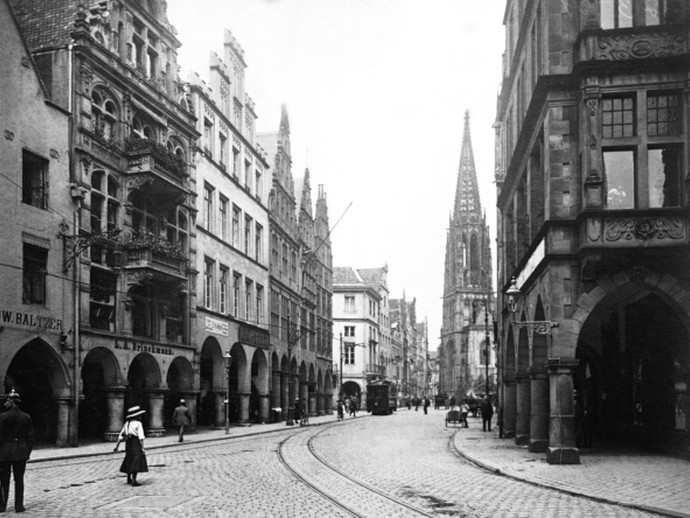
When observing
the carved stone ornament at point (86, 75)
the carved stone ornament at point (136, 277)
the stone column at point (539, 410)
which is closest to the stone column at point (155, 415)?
the carved stone ornament at point (136, 277)

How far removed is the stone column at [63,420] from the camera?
27719 mm

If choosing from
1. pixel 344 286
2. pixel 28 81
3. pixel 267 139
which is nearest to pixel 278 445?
pixel 28 81

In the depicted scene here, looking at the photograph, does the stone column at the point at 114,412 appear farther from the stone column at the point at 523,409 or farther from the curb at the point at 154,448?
the stone column at the point at 523,409

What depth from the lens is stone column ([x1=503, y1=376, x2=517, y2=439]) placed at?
3309 cm

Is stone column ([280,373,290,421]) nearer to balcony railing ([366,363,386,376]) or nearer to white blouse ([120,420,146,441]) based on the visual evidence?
white blouse ([120,420,146,441])

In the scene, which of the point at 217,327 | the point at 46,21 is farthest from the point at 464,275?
the point at 46,21

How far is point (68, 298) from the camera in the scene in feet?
93.4

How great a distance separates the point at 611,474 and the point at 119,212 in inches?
837

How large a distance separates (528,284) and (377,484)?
11189mm

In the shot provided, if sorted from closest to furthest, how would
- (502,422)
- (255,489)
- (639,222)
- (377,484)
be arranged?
(255,489) < (377,484) < (639,222) < (502,422)

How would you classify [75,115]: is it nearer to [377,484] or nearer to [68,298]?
[68,298]

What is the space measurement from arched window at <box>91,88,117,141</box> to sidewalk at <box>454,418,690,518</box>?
17.4 meters

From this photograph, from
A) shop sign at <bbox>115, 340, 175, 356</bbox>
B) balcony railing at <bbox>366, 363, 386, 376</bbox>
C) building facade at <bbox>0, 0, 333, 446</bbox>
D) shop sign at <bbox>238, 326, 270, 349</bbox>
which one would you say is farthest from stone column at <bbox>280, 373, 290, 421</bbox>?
balcony railing at <bbox>366, 363, 386, 376</bbox>

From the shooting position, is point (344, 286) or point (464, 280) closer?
point (344, 286)
